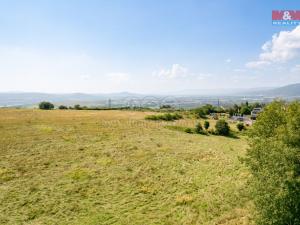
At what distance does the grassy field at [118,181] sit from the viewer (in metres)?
17.4

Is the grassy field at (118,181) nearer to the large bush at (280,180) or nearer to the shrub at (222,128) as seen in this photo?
the large bush at (280,180)

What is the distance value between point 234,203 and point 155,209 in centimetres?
598

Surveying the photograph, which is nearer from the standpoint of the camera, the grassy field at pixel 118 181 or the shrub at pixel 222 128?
the grassy field at pixel 118 181

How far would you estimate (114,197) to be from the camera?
794 inches

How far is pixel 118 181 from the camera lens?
Result: 77.3ft

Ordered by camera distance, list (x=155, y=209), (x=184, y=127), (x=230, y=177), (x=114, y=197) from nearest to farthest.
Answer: (x=155, y=209), (x=114, y=197), (x=230, y=177), (x=184, y=127)

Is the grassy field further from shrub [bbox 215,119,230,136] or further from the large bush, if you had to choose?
shrub [bbox 215,119,230,136]

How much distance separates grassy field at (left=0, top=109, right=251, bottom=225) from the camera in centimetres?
1736

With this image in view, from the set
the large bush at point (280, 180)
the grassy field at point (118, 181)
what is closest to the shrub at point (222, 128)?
the grassy field at point (118, 181)

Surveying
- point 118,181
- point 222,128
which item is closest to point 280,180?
point 118,181

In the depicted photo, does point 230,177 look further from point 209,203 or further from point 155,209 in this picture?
point 155,209

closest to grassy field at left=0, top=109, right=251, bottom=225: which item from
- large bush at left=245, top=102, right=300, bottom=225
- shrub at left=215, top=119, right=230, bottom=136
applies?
large bush at left=245, top=102, right=300, bottom=225

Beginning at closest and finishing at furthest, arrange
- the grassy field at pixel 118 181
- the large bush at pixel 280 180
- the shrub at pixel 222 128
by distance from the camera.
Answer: the large bush at pixel 280 180
the grassy field at pixel 118 181
the shrub at pixel 222 128

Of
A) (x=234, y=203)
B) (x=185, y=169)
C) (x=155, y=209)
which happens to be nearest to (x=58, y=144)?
(x=185, y=169)
